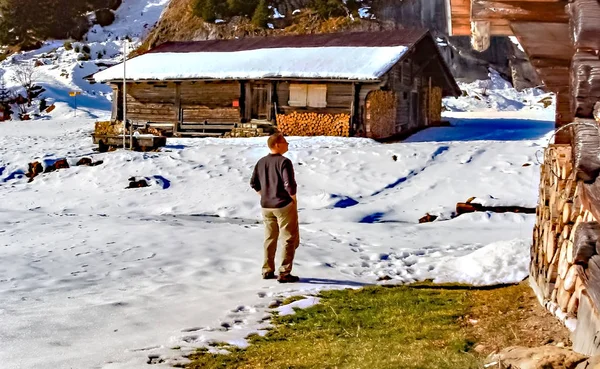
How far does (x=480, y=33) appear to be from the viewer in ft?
16.7

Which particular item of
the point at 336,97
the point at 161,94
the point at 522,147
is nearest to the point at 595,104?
the point at 522,147

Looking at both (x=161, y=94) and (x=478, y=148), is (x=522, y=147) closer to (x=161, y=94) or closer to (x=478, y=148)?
(x=478, y=148)

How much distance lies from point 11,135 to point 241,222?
57.0ft

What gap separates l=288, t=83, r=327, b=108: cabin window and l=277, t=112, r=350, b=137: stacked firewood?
0.41 metres

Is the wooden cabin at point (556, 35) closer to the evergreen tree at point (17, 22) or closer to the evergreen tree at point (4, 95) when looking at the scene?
the evergreen tree at point (4, 95)

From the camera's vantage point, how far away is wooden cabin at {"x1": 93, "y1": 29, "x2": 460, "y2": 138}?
78.9 ft

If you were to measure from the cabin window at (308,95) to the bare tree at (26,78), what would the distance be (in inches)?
785

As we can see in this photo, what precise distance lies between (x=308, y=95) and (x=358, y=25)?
2926 cm

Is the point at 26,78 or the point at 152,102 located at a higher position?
the point at 26,78

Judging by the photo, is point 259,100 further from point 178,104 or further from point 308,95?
point 178,104

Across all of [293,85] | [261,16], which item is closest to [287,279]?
[293,85]

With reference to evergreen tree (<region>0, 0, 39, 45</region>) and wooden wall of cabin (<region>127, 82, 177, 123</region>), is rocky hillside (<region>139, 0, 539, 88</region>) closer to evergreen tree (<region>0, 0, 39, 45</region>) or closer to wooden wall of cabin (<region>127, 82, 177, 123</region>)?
evergreen tree (<region>0, 0, 39, 45</region>)

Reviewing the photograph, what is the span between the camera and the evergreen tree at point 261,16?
2110 inches

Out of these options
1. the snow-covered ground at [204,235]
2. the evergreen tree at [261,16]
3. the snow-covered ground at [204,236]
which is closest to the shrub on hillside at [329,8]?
the evergreen tree at [261,16]
